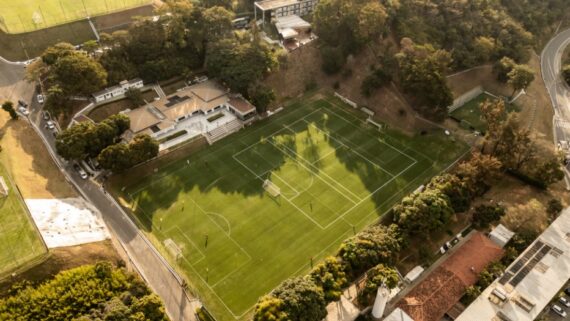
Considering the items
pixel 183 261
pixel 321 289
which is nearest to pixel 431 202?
pixel 321 289

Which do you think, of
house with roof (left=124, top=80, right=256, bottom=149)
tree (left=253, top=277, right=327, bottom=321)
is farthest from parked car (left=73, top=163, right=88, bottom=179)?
tree (left=253, top=277, right=327, bottom=321)

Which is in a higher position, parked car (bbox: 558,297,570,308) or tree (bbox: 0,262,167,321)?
tree (bbox: 0,262,167,321)

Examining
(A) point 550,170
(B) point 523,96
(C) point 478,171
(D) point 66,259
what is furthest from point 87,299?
(B) point 523,96

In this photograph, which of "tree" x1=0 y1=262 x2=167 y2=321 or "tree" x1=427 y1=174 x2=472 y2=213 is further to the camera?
"tree" x1=427 y1=174 x2=472 y2=213

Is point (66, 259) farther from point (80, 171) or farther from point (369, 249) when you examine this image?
point (369, 249)

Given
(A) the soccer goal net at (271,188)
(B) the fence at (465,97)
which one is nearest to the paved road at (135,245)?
(A) the soccer goal net at (271,188)

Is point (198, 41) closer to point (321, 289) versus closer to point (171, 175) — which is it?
point (171, 175)

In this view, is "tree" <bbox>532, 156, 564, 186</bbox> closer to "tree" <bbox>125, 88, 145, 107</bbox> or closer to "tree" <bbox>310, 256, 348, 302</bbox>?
"tree" <bbox>310, 256, 348, 302</bbox>

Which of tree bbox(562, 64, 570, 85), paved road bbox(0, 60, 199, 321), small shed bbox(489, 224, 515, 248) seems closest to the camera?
paved road bbox(0, 60, 199, 321)
